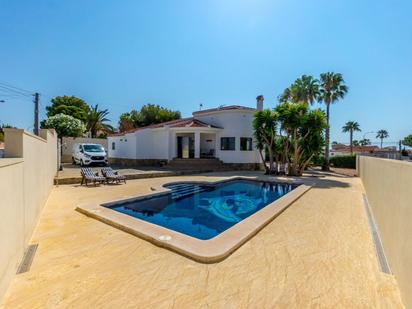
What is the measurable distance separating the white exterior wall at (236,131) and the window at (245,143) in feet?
0.98

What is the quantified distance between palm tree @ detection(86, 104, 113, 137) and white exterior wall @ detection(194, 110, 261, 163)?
24873mm

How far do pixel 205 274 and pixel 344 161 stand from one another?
30.7 meters

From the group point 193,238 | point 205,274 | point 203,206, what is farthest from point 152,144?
point 205,274

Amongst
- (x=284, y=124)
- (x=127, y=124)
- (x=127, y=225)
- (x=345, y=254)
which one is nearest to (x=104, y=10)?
(x=127, y=225)

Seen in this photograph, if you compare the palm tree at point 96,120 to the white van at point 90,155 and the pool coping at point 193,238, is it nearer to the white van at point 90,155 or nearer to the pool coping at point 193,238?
the white van at point 90,155

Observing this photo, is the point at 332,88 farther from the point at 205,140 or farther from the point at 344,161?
the point at 205,140

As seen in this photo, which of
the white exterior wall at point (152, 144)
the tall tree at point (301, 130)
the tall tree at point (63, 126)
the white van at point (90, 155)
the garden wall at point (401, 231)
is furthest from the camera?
the tall tree at point (63, 126)

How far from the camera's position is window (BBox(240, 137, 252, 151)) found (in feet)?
76.5

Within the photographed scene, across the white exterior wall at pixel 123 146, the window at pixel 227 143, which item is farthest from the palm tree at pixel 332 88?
the white exterior wall at pixel 123 146

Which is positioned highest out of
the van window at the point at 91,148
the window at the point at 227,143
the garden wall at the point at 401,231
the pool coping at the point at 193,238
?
the window at the point at 227,143

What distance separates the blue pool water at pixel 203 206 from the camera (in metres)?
7.43

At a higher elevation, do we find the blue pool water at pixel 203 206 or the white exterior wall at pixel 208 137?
the white exterior wall at pixel 208 137

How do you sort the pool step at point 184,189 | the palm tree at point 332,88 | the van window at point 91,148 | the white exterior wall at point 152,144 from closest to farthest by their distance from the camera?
1. the pool step at point 184,189
2. the van window at point 91,148
3. the white exterior wall at point 152,144
4. the palm tree at point 332,88

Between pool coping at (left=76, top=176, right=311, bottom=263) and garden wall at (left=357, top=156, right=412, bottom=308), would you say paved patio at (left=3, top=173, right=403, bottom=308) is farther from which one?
garden wall at (left=357, top=156, right=412, bottom=308)
